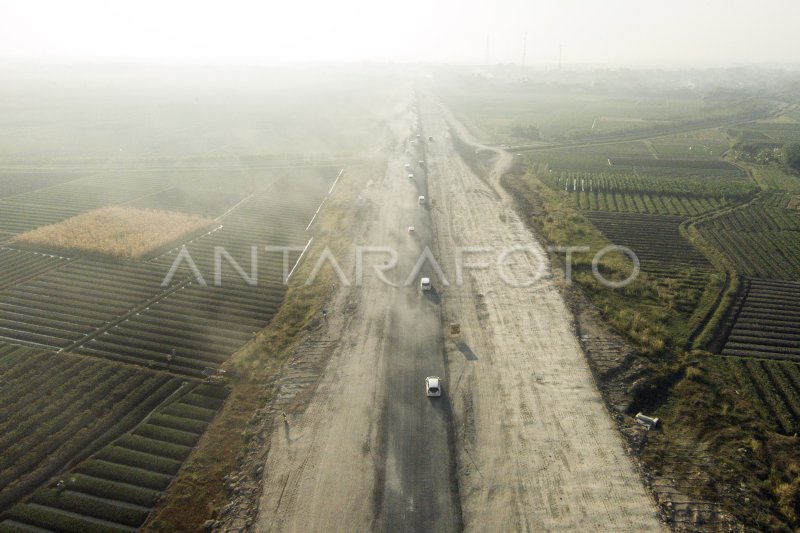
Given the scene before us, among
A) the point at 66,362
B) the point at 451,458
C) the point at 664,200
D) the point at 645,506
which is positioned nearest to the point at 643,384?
the point at 645,506

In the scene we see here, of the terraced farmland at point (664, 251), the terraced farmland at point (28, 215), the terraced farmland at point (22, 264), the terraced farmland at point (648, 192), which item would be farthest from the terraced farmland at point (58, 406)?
the terraced farmland at point (648, 192)

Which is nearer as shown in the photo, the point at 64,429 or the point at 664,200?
the point at 64,429

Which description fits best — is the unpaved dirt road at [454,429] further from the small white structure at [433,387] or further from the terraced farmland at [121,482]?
the terraced farmland at [121,482]

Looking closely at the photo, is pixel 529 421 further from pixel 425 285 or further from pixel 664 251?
pixel 664 251

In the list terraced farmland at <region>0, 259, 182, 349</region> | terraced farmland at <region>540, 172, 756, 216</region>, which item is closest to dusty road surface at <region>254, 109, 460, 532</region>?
terraced farmland at <region>0, 259, 182, 349</region>

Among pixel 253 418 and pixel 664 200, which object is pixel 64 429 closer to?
pixel 253 418

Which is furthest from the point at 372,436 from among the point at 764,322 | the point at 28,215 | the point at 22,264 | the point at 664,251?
the point at 28,215
